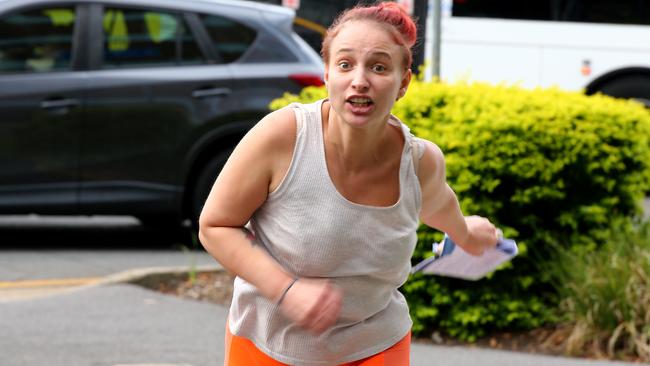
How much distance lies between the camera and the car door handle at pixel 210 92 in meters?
9.10

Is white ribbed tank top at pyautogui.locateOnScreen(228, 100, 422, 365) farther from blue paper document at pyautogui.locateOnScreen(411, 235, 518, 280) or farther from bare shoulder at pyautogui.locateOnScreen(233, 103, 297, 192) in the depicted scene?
blue paper document at pyautogui.locateOnScreen(411, 235, 518, 280)

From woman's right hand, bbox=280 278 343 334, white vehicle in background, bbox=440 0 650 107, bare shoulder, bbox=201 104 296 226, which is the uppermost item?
bare shoulder, bbox=201 104 296 226

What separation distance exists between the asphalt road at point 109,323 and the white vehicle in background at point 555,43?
7017 mm

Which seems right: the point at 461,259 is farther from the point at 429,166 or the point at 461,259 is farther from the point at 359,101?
the point at 359,101

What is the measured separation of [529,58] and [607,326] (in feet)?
30.4

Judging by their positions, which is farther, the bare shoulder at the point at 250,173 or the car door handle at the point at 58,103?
the car door handle at the point at 58,103

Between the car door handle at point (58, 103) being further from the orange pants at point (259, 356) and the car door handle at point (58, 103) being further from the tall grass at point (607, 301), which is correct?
the orange pants at point (259, 356)

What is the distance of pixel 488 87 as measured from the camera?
7059mm

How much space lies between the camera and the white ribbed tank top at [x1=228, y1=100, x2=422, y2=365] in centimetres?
280

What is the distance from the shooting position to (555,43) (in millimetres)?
15133

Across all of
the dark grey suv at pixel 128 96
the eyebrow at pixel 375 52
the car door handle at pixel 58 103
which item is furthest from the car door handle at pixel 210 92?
the eyebrow at pixel 375 52

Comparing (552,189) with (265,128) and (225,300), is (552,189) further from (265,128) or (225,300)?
(265,128)

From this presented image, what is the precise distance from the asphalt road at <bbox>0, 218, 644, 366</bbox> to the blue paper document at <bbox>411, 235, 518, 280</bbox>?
246 cm

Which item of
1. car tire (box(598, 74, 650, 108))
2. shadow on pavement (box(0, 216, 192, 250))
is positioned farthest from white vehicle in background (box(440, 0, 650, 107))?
shadow on pavement (box(0, 216, 192, 250))
